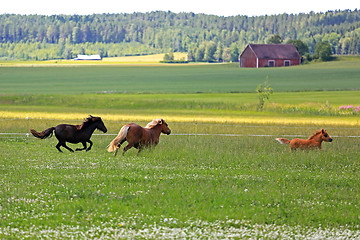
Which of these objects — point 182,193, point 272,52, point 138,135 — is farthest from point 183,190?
point 272,52

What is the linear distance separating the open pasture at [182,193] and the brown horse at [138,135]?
1.55ft

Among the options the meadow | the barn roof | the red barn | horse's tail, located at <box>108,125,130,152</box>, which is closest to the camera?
the meadow

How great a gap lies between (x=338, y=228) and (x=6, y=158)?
13.0 m

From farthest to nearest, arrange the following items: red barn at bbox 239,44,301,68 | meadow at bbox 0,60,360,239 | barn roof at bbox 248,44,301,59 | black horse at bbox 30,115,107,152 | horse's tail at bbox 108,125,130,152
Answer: red barn at bbox 239,44,301,68
barn roof at bbox 248,44,301,59
horse's tail at bbox 108,125,130,152
black horse at bbox 30,115,107,152
meadow at bbox 0,60,360,239

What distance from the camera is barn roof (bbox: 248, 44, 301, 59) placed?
139 m

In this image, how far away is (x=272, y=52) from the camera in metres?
140

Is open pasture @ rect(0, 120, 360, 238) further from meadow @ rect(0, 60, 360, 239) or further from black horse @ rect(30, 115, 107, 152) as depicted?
black horse @ rect(30, 115, 107, 152)

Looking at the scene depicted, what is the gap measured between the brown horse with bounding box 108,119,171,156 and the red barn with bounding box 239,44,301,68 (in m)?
118

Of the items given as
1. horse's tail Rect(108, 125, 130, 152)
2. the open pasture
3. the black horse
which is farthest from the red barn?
the black horse

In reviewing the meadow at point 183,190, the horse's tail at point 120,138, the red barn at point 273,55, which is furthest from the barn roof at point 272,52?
the horse's tail at point 120,138

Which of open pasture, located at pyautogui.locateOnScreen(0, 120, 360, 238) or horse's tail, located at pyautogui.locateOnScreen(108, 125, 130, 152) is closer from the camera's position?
open pasture, located at pyautogui.locateOnScreen(0, 120, 360, 238)

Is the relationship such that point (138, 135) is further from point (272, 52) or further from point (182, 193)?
point (272, 52)

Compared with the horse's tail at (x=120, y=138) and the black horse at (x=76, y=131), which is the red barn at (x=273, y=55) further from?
the black horse at (x=76, y=131)

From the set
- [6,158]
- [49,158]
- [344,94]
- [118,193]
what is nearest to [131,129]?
[49,158]
